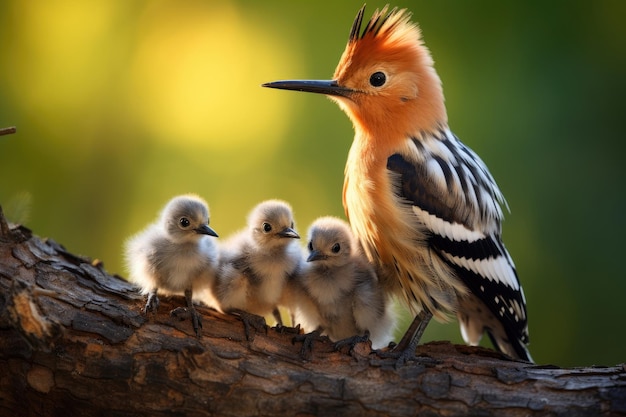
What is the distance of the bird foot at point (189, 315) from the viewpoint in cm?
241

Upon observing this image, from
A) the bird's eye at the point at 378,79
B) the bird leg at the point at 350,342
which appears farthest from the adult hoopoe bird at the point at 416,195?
the bird leg at the point at 350,342

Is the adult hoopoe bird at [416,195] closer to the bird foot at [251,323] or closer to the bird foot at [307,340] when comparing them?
the bird foot at [307,340]

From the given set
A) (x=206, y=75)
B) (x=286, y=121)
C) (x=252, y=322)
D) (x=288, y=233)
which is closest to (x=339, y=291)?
(x=288, y=233)

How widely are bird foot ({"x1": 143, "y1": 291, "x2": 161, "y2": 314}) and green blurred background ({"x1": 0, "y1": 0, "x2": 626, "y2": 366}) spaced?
148 cm

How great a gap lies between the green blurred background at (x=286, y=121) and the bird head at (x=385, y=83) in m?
1.03

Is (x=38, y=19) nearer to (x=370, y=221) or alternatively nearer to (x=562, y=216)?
(x=370, y=221)

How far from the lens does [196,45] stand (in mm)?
4211

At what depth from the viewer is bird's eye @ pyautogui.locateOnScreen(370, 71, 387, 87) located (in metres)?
2.92

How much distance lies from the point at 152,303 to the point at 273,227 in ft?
1.93

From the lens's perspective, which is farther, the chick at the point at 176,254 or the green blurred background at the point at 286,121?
the green blurred background at the point at 286,121

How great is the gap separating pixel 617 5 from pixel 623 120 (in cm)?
64

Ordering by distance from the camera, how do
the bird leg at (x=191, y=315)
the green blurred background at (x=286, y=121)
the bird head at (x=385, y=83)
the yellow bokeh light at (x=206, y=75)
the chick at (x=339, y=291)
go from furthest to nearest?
the yellow bokeh light at (x=206, y=75) → the green blurred background at (x=286, y=121) → the bird head at (x=385, y=83) → the chick at (x=339, y=291) → the bird leg at (x=191, y=315)

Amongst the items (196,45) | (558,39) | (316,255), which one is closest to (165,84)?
(196,45)

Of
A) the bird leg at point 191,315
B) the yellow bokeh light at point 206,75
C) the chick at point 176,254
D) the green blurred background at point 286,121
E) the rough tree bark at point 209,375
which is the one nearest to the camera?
the rough tree bark at point 209,375
